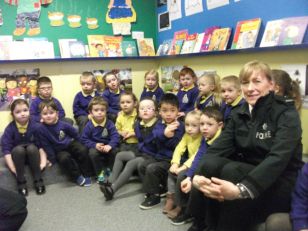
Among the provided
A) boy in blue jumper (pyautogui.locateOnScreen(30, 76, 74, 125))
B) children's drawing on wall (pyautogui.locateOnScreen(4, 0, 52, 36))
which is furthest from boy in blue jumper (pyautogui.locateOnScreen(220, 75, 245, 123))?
children's drawing on wall (pyautogui.locateOnScreen(4, 0, 52, 36))

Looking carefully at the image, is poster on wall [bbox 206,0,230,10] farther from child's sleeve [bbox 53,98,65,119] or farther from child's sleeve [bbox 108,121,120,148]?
child's sleeve [bbox 53,98,65,119]

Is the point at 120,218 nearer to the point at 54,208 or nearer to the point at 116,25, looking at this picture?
the point at 54,208

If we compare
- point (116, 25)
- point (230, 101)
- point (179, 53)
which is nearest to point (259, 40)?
point (230, 101)

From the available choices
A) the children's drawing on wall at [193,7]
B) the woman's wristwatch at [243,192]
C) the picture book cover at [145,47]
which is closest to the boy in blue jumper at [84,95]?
the picture book cover at [145,47]

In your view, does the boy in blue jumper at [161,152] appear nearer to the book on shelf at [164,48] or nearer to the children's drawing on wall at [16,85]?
the book on shelf at [164,48]

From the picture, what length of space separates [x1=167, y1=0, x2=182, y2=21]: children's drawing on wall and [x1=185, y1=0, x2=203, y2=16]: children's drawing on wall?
0.47 ft

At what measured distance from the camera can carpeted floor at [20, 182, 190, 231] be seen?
2180 millimetres

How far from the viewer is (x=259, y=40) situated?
281 centimetres

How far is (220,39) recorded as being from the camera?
3160 mm

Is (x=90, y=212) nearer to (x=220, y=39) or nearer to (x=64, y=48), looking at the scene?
(x=220, y=39)

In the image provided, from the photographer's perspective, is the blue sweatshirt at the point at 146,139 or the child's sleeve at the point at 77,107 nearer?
the blue sweatshirt at the point at 146,139

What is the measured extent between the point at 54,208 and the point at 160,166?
872 mm

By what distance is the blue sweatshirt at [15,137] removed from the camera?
A: 288 cm

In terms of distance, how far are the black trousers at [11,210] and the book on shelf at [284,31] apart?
2.14m
